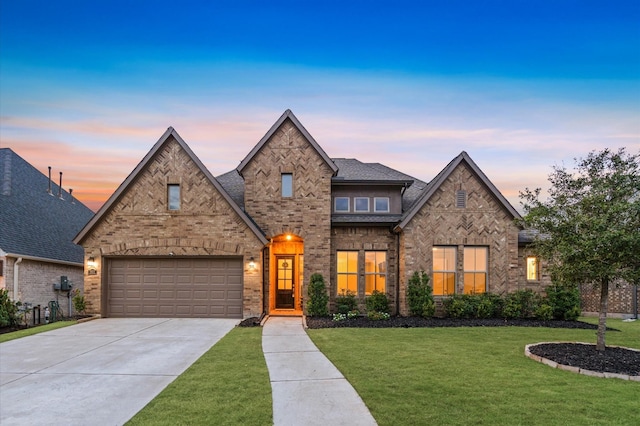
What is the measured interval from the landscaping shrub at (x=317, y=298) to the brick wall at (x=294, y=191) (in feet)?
1.94

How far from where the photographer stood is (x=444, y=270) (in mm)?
15938

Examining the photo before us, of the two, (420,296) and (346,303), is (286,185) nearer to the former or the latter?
(346,303)

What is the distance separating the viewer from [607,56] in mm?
15195

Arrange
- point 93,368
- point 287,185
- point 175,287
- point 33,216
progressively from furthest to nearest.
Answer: point 33,216 → point 287,185 → point 175,287 → point 93,368

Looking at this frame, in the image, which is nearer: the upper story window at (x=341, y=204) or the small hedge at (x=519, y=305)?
the small hedge at (x=519, y=305)

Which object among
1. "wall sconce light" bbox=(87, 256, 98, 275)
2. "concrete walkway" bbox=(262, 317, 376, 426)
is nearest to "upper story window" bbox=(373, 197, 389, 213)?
"concrete walkway" bbox=(262, 317, 376, 426)

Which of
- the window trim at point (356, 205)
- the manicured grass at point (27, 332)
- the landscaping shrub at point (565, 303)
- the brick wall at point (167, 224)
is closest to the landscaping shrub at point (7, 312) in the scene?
the manicured grass at point (27, 332)

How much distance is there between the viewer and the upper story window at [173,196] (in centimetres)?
1557

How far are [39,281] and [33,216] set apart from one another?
12.4ft

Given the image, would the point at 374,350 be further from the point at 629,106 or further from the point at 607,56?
the point at 629,106

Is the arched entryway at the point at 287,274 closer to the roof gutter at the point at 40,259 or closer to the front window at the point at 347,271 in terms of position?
the front window at the point at 347,271

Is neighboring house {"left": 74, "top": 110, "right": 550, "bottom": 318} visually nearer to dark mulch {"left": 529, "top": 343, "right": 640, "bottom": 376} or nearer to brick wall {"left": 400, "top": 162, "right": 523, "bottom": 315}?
brick wall {"left": 400, "top": 162, "right": 523, "bottom": 315}

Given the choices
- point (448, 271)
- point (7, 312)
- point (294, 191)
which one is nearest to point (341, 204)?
point (294, 191)

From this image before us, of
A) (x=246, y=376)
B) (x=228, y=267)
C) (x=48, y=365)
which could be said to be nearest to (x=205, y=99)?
(x=228, y=267)
